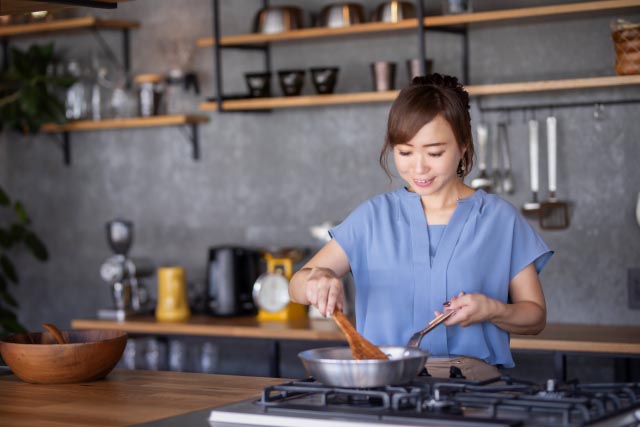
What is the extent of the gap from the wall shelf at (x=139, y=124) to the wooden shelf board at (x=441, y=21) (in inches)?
13.7

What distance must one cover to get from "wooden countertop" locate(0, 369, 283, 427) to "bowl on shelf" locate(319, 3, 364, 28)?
211cm

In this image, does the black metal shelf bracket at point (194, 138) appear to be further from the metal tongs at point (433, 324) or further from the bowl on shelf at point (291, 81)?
the metal tongs at point (433, 324)

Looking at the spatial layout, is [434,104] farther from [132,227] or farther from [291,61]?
[132,227]

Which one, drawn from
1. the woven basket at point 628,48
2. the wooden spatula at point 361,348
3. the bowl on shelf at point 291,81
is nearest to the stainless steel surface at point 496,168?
the woven basket at point 628,48

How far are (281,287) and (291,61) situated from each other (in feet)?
3.37

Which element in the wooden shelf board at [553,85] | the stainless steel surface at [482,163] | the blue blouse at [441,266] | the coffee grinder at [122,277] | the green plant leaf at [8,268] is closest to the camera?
the blue blouse at [441,266]

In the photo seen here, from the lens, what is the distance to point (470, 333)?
7.43 ft

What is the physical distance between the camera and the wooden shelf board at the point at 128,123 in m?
4.52

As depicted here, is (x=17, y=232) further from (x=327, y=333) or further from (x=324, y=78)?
(x=327, y=333)

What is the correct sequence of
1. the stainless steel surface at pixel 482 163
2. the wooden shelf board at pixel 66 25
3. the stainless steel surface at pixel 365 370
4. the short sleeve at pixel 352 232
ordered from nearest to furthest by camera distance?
1. the stainless steel surface at pixel 365 370
2. the short sleeve at pixel 352 232
3. the stainless steel surface at pixel 482 163
4. the wooden shelf board at pixel 66 25

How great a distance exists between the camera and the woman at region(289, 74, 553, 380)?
87.4 inches

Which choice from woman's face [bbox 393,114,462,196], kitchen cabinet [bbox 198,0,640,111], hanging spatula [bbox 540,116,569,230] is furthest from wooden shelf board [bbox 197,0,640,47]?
woman's face [bbox 393,114,462,196]

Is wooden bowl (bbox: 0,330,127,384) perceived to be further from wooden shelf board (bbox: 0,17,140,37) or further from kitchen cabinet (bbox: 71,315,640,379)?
wooden shelf board (bbox: 0,17,140,37)

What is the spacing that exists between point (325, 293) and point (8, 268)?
10.8 feet
